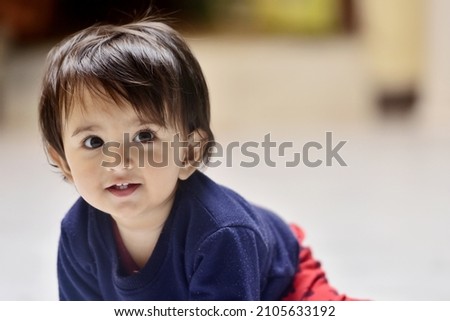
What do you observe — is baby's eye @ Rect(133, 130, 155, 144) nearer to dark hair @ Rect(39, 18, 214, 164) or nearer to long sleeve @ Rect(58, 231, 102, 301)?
dark hair @ Rect(39, 18, 214, 164)

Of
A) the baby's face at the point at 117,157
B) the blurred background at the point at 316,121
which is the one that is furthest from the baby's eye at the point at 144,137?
the blurred background at the point at 316,121

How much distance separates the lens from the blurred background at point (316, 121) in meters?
0.77

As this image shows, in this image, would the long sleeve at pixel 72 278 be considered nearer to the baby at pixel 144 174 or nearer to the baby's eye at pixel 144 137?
the baby at pixel 144 174

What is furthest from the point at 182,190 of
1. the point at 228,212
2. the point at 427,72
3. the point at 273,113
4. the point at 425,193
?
the point at 427,72

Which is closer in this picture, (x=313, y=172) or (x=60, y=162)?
(x=60, y=162)

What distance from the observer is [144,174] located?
1.75ft

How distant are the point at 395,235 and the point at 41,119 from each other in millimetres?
475

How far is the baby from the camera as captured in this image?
52 centimetres

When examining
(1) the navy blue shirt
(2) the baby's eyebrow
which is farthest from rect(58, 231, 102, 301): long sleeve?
(2) the baby's eyebrow

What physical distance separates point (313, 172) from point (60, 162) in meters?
0.47

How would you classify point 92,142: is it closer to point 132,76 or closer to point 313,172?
point 132,76

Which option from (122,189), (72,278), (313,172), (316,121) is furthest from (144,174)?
(316,121)

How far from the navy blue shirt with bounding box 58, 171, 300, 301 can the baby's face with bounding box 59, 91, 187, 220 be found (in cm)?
3

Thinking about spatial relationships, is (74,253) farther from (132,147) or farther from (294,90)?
(294,90)
